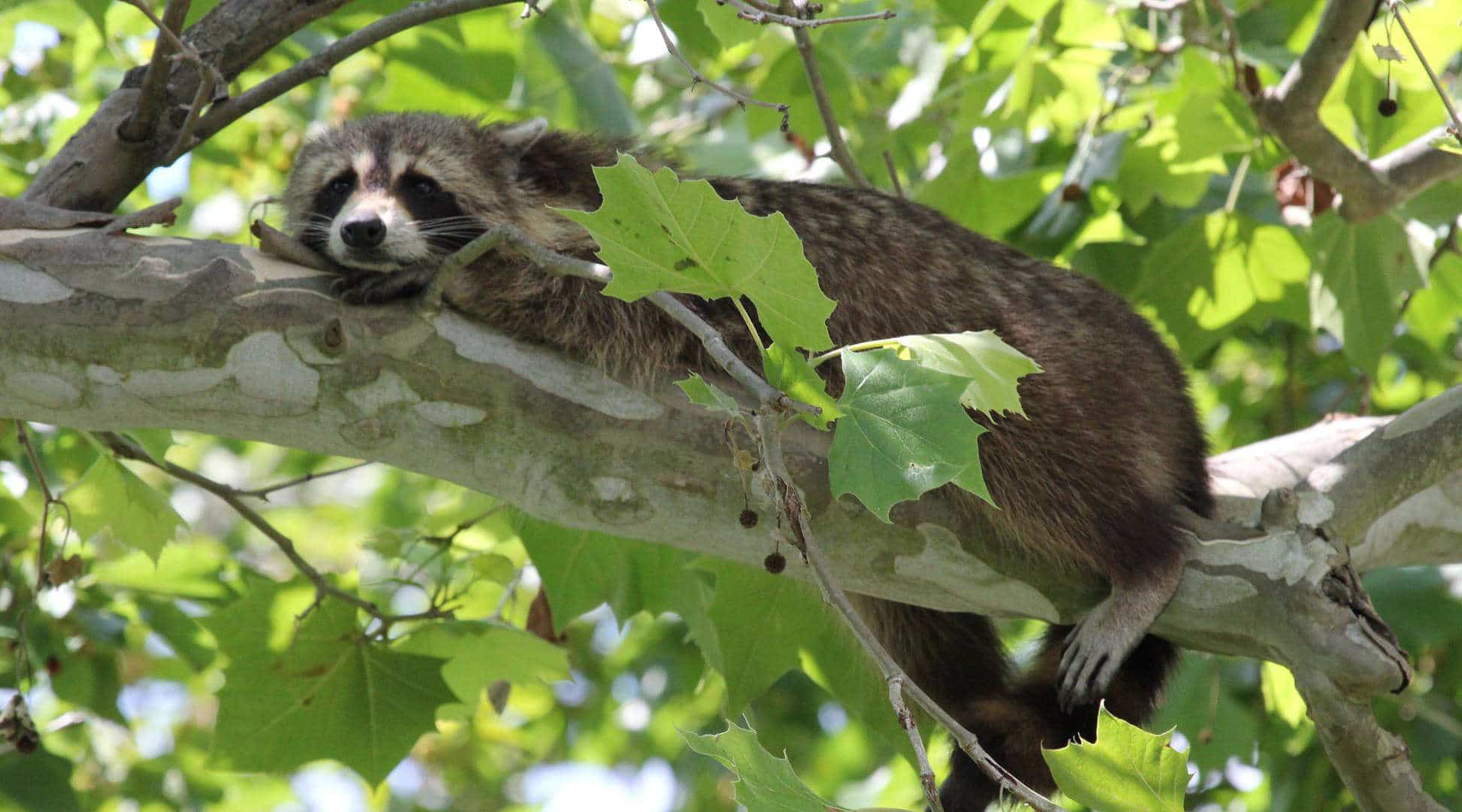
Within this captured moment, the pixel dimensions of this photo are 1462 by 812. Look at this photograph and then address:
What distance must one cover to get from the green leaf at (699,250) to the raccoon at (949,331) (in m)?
0.65

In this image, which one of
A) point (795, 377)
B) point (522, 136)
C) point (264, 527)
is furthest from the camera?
point (522, 136)

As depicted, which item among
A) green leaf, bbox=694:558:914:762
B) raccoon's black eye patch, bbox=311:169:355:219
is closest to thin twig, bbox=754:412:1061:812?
green leaf, bbox=694:558:914:762

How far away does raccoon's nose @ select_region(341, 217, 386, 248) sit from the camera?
296 cm

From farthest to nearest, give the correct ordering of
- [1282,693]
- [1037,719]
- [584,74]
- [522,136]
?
[584,74]
[1282,693]
[522,136]
[1037,719]

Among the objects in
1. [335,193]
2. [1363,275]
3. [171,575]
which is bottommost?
[1363,275]

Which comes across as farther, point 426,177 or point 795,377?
point 426,177

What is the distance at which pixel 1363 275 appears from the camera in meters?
3.49

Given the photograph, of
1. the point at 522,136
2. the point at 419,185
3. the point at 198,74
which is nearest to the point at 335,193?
the point at 419,185

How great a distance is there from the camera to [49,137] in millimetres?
4164

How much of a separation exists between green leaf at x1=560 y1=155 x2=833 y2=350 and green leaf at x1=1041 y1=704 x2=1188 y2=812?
0.64 meters

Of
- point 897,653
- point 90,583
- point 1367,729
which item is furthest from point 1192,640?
point 90,583

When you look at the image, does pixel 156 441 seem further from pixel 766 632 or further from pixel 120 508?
pixel 766 632

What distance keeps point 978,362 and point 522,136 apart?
6.97 ft

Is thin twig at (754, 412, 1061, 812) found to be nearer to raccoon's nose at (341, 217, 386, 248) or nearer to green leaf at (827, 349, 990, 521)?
green leaf at (827, 349, 990, 521)
